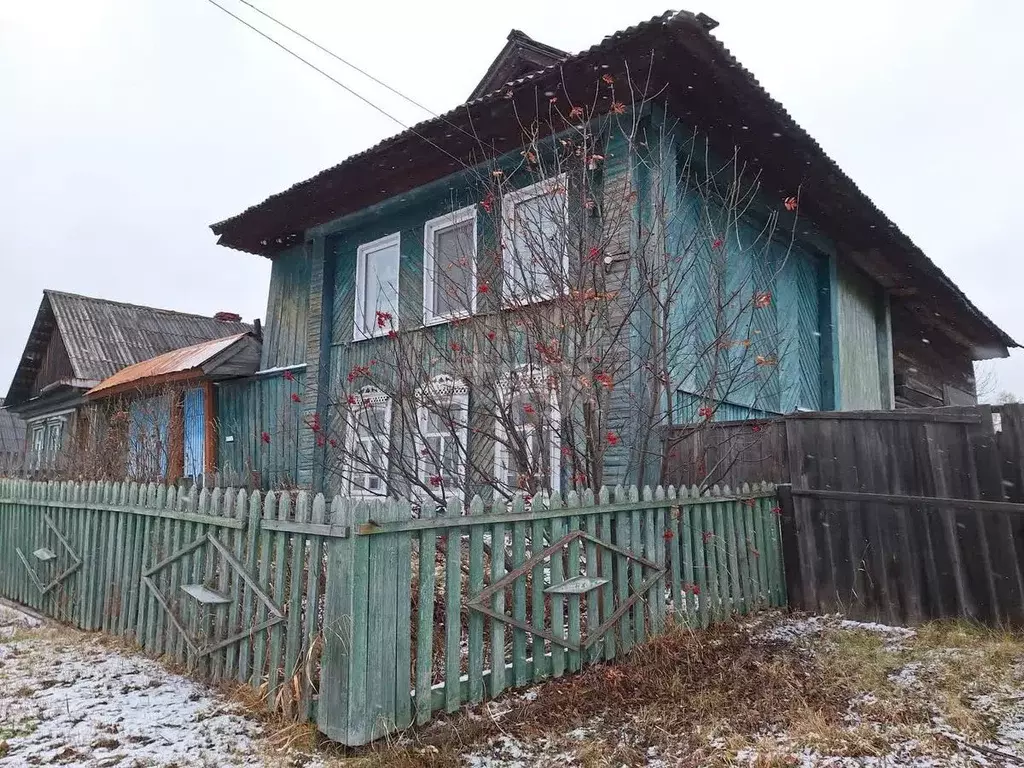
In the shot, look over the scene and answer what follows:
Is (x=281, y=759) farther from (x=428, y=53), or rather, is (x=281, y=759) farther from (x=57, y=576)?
(x=428, y=53)

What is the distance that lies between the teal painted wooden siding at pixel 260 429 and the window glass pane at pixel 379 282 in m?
1.94

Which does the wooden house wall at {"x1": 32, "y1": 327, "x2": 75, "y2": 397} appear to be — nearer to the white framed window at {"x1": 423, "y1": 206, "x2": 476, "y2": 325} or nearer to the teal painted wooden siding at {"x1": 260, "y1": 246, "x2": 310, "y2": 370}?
the teal painted wooden siding at {"x1": 260, "y1": 246, "x2": 310, "y2": 370}

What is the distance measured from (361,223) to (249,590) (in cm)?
744

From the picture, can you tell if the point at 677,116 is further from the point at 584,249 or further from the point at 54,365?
the point at 54,365

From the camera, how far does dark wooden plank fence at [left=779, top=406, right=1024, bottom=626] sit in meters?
5.08

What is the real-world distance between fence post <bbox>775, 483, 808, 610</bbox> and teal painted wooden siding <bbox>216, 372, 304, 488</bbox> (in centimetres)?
703

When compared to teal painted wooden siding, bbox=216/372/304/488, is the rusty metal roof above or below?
above

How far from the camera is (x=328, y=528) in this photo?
3.35 m

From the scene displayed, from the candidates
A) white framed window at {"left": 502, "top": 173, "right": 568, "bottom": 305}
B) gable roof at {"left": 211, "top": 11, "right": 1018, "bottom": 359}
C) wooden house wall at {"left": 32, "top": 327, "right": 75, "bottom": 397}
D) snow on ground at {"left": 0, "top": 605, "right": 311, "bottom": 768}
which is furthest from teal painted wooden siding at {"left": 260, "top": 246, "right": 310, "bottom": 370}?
wooden house wall at {"left": 32, "top": 327, "right": 75, "bottom": 397}

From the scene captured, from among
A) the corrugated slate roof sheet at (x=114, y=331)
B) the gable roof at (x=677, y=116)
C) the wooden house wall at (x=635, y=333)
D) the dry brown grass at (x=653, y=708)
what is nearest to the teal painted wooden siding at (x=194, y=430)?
the wooden house wall at (x=635, y=333)

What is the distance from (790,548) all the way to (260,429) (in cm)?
909

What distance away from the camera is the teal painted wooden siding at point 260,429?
11.2 meters

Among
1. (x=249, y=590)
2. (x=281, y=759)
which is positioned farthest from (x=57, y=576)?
(x=281, y=759)

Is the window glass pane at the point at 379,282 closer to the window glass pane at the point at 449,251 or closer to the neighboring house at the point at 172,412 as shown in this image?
the window glass pane at the point at 449,251
